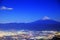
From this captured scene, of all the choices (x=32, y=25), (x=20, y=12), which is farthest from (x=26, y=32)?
(x=20, y=12)

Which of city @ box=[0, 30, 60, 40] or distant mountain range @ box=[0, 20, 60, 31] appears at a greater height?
distant mountain range @ box=[0, 20, 60, 31]

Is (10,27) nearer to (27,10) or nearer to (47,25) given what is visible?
(27,10)

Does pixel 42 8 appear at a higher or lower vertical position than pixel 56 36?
higher

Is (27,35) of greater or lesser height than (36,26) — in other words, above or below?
below

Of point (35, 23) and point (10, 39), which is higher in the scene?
point (35, 23)

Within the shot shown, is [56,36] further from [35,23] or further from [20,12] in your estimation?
[20,12]

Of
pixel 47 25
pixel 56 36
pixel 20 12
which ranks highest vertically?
pixel 20 12

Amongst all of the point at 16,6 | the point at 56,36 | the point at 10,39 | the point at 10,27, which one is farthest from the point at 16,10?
the point at 56,36

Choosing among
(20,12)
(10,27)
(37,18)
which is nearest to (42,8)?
(37,18)

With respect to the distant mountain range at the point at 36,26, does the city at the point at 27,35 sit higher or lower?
lower
